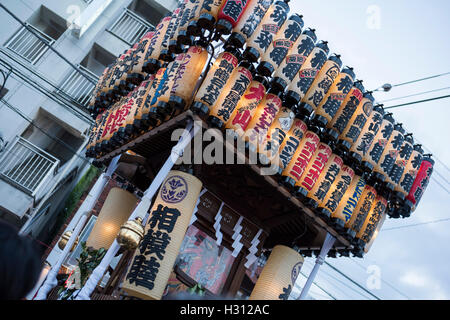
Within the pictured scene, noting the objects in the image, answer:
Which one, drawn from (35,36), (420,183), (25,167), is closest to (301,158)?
(420,183)

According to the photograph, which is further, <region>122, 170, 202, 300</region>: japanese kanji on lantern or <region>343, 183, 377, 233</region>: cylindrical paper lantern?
<region>343, 183, 377, 233</region>: cylindrical paper lantern

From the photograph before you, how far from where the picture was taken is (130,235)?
7266 millimetres

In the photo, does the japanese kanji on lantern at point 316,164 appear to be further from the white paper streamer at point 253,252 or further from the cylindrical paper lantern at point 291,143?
the white paper streamer at point 253,252

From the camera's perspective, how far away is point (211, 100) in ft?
26.1

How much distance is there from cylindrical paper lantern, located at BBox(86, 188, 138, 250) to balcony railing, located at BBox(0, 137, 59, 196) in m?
4.84

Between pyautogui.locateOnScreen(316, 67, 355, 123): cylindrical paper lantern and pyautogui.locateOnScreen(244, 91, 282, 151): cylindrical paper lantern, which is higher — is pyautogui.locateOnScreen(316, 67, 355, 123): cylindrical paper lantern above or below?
above

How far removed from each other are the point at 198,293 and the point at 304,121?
18.0ft

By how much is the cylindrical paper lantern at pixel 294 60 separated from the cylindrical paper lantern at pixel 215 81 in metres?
1.16

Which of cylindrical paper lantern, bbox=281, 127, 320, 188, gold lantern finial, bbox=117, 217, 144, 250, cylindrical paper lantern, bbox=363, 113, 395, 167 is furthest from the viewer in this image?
cylindrical paper lantern, bbox=363, 113, 395, 167

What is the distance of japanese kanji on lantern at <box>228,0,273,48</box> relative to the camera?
26.9ft

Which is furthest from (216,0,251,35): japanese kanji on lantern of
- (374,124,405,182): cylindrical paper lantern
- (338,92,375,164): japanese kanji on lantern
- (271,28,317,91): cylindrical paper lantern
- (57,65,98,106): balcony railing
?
(57,65,98,106): balcony railing

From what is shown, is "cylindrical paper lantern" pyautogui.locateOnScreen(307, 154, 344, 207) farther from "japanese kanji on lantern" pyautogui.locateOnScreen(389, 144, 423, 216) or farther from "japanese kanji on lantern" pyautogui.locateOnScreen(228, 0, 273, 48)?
"japanese kanji on lantern" pyautogui.locateOnScreen(228, 0, 273, 48)

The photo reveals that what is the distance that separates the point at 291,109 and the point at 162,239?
4.69 m
